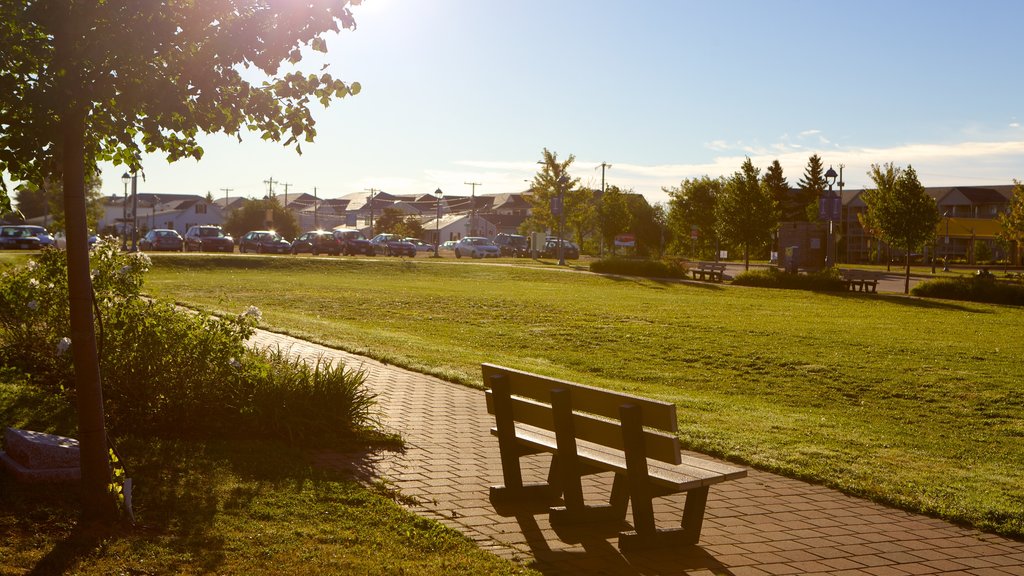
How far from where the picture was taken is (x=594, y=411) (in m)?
5.75

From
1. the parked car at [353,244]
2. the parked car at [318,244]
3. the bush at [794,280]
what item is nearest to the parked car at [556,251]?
the parked car at [353,244]

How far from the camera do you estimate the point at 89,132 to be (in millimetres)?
6223

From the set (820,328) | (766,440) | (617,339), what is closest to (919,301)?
(820,328)

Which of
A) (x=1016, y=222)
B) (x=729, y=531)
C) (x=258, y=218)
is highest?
(x=1016, y=222)

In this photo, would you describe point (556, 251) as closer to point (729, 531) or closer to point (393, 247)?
point (393, 247)

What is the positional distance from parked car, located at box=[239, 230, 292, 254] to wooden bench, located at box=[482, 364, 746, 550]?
54.5 metres

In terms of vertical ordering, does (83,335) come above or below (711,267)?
above

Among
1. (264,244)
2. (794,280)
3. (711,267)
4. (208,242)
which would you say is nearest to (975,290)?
(794,280)

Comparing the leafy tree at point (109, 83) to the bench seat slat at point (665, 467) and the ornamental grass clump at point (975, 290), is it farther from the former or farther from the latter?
the ornamental grass clump at point (975, 290)

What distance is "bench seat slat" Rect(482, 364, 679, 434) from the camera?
5.22 m

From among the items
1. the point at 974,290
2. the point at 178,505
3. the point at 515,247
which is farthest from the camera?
the point at 515,247

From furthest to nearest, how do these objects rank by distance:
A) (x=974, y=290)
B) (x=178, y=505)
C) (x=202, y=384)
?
(x=974, y=290) → (x=202, y=384) → (x=178, y=505)

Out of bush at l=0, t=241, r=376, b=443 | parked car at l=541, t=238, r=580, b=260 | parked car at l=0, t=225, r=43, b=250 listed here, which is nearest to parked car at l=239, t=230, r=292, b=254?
parked car at l=0, t=225, r=43, b=250

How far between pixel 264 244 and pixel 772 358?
4719cm
